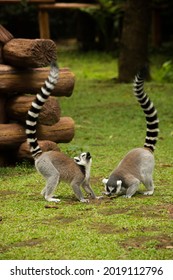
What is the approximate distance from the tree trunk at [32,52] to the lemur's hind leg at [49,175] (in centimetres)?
174

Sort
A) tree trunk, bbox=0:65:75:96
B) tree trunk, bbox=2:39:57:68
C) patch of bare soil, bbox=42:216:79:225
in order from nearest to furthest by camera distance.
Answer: patch of bare soil, bbox=42:216:79:225, tree trunk, bbox=2:39:57:68, tree trunk, bbox=0:65:75:96

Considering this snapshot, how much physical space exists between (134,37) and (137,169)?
10.2 metres

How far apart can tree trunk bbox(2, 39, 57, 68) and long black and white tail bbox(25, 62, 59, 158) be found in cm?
104

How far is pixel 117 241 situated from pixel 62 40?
83.8 ft

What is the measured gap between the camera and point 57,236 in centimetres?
642

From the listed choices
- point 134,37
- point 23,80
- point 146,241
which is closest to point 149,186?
point 146,241

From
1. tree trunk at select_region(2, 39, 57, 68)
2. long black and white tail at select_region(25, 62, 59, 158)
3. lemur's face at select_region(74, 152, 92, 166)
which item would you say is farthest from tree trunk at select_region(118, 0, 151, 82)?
lemur's face at select_region(74, 152, 92, 166)

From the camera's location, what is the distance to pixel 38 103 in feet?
27.1

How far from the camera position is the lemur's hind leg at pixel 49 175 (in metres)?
7.76

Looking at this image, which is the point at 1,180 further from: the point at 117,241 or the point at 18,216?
the point at 117,241

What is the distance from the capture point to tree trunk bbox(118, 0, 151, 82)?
17.7 m

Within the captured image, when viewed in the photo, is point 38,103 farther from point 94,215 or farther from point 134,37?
point 134,37

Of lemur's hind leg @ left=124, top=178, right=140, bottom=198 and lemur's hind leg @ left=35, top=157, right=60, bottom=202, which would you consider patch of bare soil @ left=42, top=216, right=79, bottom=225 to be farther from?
lemur's hind leg @ left=124, top=178, right=140, bottom=198

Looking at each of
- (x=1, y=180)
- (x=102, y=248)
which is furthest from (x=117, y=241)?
(x=1, y=180)
